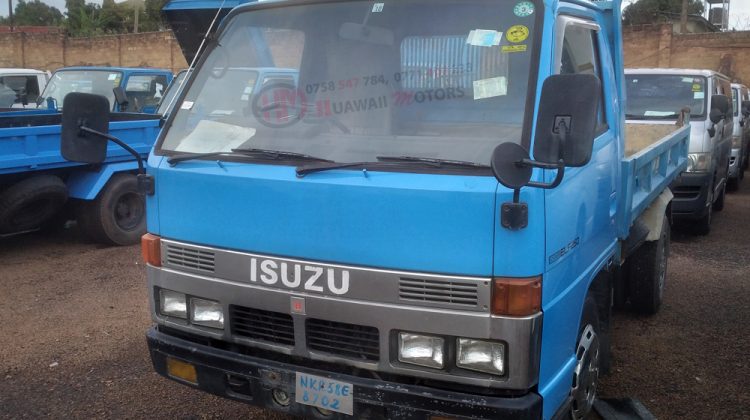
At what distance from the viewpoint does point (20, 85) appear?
13156mm

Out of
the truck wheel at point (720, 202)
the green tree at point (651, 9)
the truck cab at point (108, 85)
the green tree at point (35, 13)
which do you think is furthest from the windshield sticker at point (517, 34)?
the green tree at point (35, 13)

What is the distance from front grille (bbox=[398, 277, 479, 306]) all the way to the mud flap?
1.64m

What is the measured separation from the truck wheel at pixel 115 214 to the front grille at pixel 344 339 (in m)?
5.00

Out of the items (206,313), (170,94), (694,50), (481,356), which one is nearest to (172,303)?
(206,313)

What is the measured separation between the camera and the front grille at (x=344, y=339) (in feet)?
9.19

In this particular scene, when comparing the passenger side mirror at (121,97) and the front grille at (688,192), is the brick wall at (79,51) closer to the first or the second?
the passenger side mirror at (121,97)

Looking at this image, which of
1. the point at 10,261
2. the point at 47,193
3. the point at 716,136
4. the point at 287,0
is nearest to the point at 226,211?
the point at 287,0

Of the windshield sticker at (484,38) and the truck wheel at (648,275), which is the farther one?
the truck wheel at (648,275)

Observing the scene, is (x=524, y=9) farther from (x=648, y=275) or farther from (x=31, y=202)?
(x=31, y=202)

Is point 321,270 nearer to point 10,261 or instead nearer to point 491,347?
point 491,347

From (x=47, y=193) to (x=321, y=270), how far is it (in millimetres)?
4843

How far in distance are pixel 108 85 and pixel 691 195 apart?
783 cm

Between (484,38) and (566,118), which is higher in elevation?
(484,38)

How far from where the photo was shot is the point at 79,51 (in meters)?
28.0
